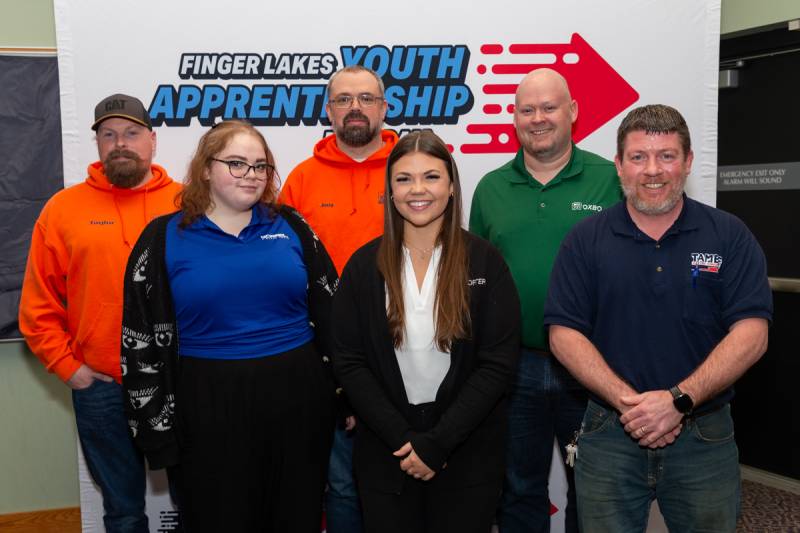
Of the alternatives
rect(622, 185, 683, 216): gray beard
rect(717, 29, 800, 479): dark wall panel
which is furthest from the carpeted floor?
rect(622, 185, 683, 216): gray beard

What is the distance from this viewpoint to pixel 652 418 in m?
1.79

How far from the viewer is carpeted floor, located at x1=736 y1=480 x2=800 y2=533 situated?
3.46 metres

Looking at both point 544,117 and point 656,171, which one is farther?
point 544,117

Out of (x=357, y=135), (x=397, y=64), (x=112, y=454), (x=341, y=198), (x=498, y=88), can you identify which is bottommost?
(x=112, y=454)

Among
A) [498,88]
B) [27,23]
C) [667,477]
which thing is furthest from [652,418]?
[27,23]

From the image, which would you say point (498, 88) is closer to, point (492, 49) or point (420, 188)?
point (492, 49)

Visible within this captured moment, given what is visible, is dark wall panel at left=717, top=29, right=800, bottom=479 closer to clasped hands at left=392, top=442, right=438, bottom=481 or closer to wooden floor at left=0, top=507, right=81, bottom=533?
clasped hands at left=392, top=442, right=438, bottom=481

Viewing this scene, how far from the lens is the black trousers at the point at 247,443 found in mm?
2039

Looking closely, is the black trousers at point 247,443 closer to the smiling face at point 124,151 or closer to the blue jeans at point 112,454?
the blue jeans at point 112,454

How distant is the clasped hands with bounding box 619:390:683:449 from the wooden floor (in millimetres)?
3045

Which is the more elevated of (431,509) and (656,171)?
(656,171)

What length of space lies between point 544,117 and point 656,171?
0.75 metres

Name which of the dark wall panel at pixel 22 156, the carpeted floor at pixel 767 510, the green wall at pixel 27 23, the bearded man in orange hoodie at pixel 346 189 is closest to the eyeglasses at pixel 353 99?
the bearded man in orange hoodie at pixel 346 189

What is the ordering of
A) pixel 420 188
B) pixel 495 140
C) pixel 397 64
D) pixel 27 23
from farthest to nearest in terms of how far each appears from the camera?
pixel 27 23
pixel 495 140
pixel 397 64
pixel 420 188
